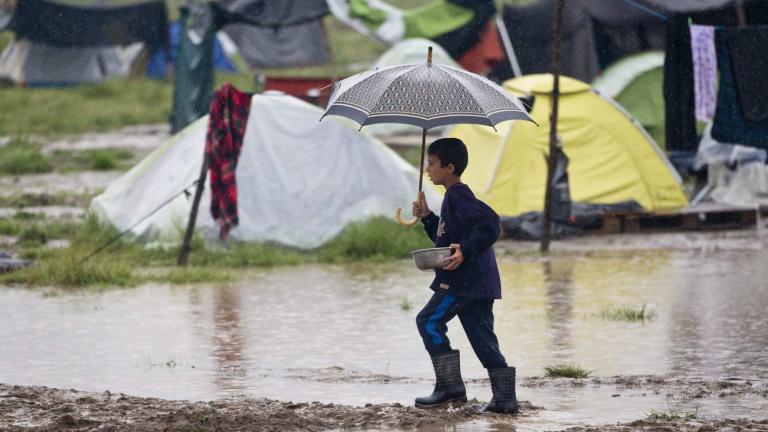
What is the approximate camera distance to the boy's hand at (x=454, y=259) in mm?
6430

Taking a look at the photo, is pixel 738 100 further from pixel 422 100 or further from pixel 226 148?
pixel 422 100

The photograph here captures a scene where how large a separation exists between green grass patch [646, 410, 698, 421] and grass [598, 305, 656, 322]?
3147mm

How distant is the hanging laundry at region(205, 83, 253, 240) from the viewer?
511 inches

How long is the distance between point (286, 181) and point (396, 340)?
521 centimetres

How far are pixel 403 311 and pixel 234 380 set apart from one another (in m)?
2.76

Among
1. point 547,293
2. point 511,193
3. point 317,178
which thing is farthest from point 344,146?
point 547,293

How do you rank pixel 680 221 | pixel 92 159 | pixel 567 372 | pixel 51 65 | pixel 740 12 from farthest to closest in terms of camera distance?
pixel 51 65, pixel 92 159, pixel 740 12, pixel 680 221, pixel 567 372

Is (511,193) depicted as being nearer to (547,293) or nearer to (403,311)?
(547,293)

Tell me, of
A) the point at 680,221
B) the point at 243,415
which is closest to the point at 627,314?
the point at 243,415

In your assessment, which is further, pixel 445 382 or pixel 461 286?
pixel 445 382

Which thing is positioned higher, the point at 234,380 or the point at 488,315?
the point at 488,315

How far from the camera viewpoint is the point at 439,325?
21.9 ft

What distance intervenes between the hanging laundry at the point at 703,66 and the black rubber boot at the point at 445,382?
9068 mm

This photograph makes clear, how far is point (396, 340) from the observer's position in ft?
30.1
